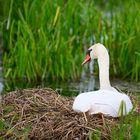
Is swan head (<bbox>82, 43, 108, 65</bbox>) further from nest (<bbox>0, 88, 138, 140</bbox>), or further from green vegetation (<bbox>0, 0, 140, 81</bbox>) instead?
green vegetation (<bbox>0, 0, 140, 81</bbox>)

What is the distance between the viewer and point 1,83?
11.1 meters

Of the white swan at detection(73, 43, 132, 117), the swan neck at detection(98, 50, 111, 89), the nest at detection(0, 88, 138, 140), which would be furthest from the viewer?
the swan neck at detection(98, 50, 111, 89)

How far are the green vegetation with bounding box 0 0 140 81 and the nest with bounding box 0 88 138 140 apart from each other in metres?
2.30

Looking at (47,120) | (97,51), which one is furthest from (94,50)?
(47,120)

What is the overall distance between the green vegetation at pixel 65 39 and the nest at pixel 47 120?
7.53 feet

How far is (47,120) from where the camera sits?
7848 mm

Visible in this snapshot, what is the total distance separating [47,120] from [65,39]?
3596 mm

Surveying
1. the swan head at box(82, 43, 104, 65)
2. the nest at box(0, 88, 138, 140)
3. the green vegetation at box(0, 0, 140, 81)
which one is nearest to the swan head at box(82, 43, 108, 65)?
the swan head at box(82, 43, 104, 65)

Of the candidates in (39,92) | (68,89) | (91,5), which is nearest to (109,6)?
(91,5)

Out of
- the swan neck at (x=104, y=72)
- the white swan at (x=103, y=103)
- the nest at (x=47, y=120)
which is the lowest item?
the nest at (x=47, y=120)

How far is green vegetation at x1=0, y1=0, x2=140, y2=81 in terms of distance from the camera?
11.1 metres

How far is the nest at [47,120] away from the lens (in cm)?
748

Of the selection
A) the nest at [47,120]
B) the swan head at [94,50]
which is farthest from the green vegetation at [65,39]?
the nest at [47,120]

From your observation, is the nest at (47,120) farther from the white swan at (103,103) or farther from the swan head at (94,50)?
the swan head at (94,50)
